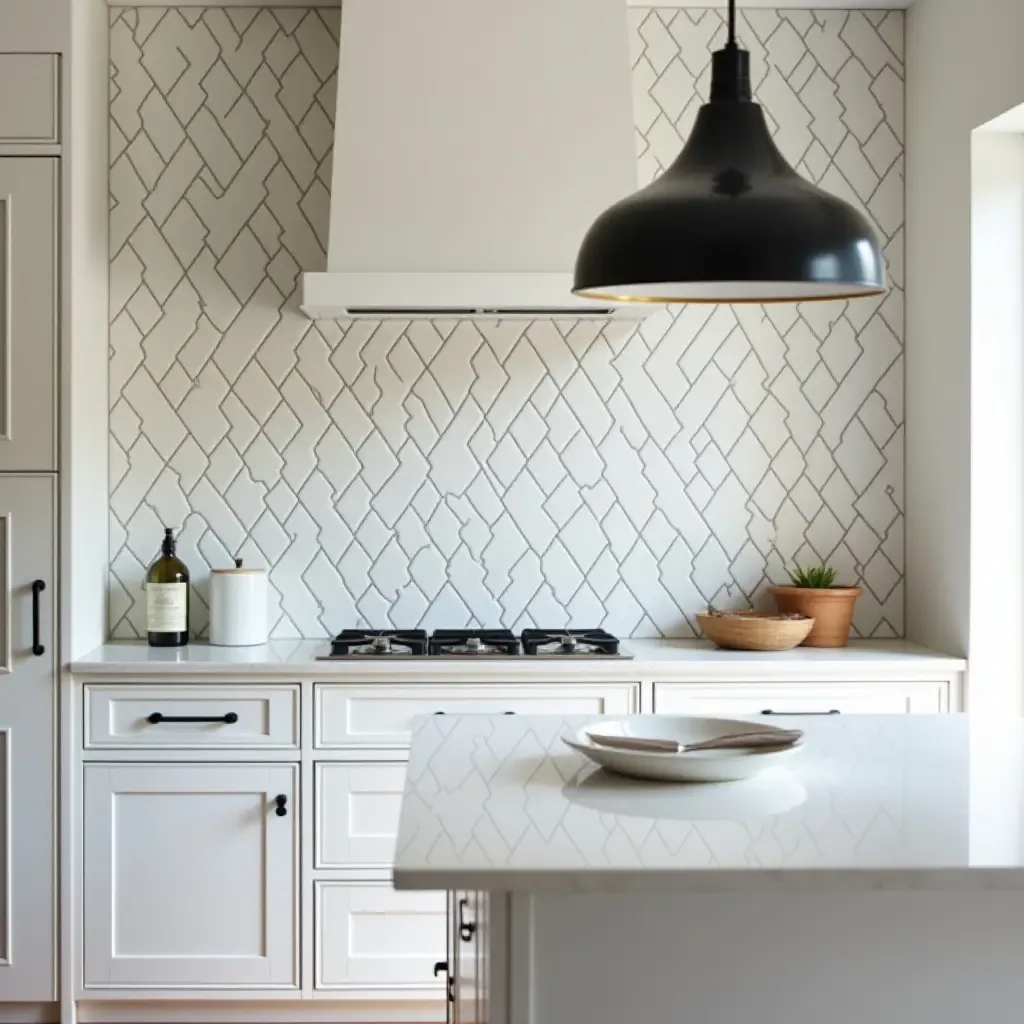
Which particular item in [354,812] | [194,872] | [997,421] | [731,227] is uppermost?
[731,227]

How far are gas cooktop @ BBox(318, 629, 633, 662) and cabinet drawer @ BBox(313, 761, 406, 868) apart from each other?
0.93 ft

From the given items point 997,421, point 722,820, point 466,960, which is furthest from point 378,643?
point 722,820

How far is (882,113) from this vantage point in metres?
4.02

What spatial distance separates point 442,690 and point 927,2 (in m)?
2.26

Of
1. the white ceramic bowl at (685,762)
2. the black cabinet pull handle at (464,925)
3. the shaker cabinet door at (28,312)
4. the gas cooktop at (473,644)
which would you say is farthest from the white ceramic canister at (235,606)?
the white ceramic bowl at (685,762)

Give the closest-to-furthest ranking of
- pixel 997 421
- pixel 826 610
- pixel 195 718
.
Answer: pixel 195 718, pixel 997 421, pixel 826 610

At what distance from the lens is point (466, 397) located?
13.0 feet

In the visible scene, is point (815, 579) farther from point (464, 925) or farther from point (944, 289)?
point (464, 925)

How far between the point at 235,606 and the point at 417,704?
593 mm

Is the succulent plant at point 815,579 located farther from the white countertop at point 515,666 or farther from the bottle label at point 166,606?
the bottle label at point 166,606

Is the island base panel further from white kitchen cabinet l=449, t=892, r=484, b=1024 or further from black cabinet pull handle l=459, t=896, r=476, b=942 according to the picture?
black cabinet pull handle l=459, t=896, r=476, b=942

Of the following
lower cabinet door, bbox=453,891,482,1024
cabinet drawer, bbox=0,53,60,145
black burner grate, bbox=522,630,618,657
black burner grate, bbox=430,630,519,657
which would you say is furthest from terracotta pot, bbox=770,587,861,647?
cabinet drawer, bbox=0,53,60,145

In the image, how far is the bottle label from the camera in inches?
146

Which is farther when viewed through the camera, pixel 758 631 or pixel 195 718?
pixel 758 631
